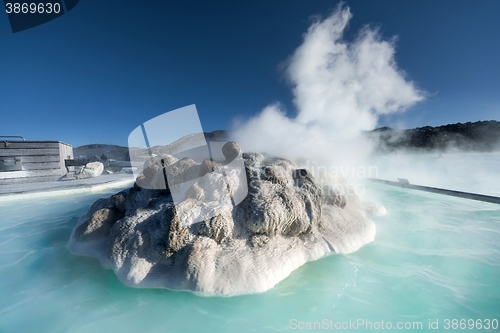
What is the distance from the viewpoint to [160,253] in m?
2.57

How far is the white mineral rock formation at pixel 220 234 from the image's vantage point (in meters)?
2.37

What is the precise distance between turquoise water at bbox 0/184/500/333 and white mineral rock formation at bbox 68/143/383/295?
15cm

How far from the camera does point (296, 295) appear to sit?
2260mm

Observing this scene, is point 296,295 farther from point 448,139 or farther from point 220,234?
point 448,139

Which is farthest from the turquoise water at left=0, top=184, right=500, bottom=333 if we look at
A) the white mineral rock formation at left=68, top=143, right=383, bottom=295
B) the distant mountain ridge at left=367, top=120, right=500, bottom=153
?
the distant mountain ridge at left=367, top=120, right=500, bottom=153

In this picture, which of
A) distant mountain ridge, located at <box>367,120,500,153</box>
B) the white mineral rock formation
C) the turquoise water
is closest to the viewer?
the turquoise water

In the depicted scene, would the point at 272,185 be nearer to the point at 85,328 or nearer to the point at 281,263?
the point at 281,263

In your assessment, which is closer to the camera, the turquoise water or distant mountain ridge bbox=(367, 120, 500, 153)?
the turquoise water

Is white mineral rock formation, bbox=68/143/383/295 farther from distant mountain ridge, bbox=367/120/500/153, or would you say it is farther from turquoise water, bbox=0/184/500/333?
distant mountain ridge, bbox=367/120/500/153

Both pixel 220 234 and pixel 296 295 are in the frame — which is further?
pixel 220 234

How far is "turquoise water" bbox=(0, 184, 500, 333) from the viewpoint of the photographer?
1960mm

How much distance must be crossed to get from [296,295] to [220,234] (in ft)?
3.75

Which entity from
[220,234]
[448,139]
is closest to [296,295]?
[220,234]

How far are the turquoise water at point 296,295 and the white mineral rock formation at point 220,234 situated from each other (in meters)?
0.15
